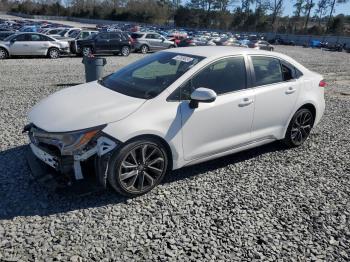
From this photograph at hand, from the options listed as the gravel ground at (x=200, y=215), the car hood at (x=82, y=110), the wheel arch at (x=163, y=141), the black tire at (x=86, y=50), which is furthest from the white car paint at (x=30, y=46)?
the wheel arch at (x=163, y=141)

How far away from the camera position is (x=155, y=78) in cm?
435

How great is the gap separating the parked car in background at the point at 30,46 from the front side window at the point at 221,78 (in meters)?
15.9

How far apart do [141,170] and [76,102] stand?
42.9 inches

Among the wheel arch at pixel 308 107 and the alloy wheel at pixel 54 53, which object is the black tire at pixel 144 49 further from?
the wheel arch at pixel 308 107

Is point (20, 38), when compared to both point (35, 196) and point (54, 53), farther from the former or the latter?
point (35, 196)

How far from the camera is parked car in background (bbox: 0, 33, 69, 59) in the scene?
57.0ft

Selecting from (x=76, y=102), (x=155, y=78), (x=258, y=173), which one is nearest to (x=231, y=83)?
(x=155, y=78)

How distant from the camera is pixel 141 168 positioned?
3.84 metres

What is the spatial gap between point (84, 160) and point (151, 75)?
5.02 feet

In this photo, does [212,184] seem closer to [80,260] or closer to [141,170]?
[141,170]

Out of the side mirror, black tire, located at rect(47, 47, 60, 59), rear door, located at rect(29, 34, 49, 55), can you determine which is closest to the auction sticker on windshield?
the side mirror

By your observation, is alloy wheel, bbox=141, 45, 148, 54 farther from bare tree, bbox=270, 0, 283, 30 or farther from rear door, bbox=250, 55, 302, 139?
bare tree, bbox=270, 0, 283, 30

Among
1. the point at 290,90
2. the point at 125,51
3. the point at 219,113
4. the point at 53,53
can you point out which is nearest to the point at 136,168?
the point at 219,113

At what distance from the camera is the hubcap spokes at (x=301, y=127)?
547 cm
